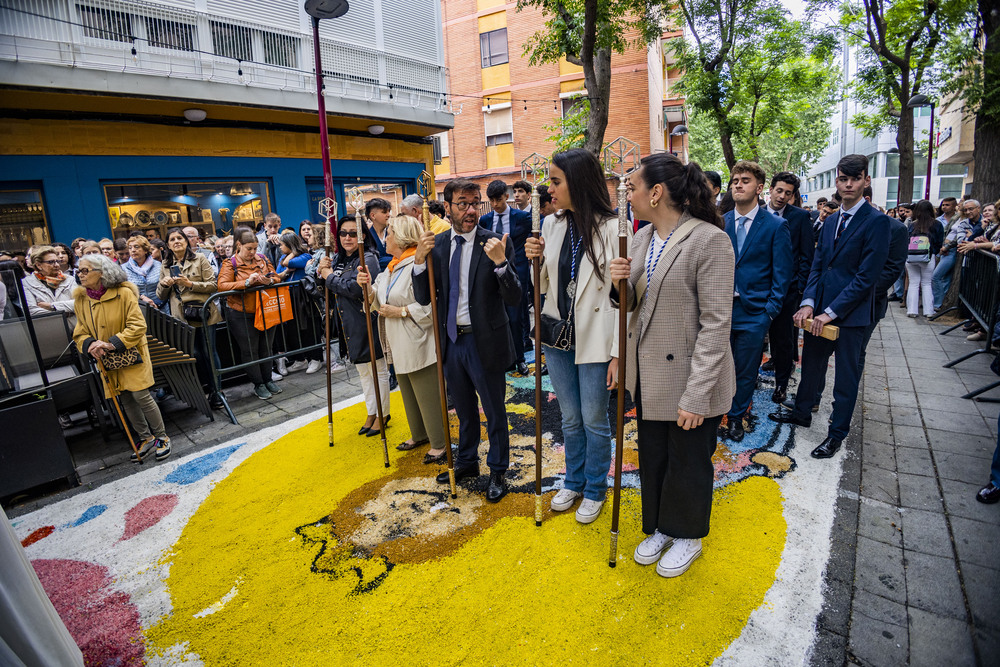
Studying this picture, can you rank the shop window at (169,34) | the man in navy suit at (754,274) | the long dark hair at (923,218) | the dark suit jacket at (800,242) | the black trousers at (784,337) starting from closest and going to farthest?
the man in navy suit at (754,274) < the dark suit jacket at (800,242) < the black trousers at (784,337) < the long dark hair at (923,218) < the shop window at (169,34)

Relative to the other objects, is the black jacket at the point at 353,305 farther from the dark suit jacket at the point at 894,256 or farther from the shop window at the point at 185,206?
the shop window at the point at 185,206

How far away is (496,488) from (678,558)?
1.31 m

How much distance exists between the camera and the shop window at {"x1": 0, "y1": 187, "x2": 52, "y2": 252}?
9078mm

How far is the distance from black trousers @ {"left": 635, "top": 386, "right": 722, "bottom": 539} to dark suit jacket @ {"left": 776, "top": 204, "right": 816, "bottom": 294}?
2.98 m

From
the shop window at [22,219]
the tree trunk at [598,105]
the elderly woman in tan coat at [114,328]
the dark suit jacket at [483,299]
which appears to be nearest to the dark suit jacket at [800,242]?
the dark suit jacket at [483,299]

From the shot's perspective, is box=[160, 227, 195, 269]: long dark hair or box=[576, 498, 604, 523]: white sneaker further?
box=[160, 227, 195, 269]: long dark hair

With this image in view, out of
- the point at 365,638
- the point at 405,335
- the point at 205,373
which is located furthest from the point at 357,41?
the point at 365,638

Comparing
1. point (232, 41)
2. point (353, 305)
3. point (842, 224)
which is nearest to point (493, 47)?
point (232, 41)

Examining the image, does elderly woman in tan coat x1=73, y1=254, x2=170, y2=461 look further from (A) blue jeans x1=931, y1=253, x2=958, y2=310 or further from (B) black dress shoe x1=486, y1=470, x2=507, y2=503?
(A) blue jeans x1=931, y1=253, x2=958, y2=310

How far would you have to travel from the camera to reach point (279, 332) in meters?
7.01

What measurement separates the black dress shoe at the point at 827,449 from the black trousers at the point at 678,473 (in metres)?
1.83

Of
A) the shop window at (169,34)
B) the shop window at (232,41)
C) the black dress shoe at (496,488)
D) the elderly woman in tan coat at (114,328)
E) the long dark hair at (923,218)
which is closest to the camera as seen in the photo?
the black dress shoe at (496,488)

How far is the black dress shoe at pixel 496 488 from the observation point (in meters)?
3.79

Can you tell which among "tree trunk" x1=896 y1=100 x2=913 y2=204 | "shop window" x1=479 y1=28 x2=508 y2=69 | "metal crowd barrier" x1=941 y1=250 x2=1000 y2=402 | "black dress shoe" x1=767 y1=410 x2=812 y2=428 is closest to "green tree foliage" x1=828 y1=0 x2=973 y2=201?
"tree trunk" x1=896 y1=100 x2=913 y2=204
